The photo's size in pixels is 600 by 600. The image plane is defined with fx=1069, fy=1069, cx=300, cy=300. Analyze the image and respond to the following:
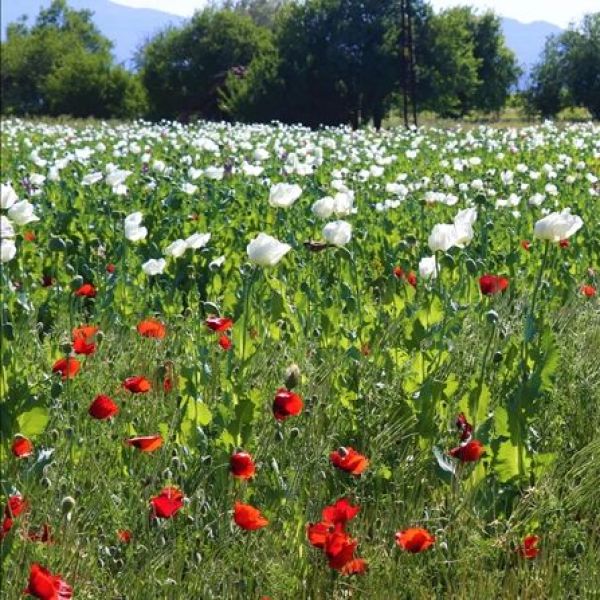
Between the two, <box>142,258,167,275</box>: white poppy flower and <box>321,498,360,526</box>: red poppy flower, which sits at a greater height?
<box>142,258,167,275</box>: white poppy flower

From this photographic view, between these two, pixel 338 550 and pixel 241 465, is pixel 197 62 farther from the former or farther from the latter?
pixel 338 550

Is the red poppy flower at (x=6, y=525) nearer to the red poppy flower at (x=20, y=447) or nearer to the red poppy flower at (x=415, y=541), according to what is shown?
the red poppy flower at (x=20, y=447)

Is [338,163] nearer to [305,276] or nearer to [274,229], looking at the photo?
[274,229]

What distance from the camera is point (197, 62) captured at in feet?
161

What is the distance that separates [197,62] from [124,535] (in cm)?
4777

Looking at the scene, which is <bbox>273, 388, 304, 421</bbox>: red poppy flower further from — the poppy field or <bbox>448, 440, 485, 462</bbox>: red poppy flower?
<bbox>448, 440, 485, 462</bbox>: red poppy flower

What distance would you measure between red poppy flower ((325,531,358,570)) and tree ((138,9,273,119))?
46.2 m

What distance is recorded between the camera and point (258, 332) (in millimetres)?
4562

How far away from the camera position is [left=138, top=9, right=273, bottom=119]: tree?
48.2 m

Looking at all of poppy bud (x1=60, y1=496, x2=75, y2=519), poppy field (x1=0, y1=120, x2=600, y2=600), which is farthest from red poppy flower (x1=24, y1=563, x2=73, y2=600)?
poppy bud (x1=60, y1=496, x2=75, y2=519)

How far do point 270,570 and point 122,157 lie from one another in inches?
480

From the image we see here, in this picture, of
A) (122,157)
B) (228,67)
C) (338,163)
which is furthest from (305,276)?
(228,67)

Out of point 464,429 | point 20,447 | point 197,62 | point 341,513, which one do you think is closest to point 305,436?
point 464,429

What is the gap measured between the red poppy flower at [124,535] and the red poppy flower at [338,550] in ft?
1.96
